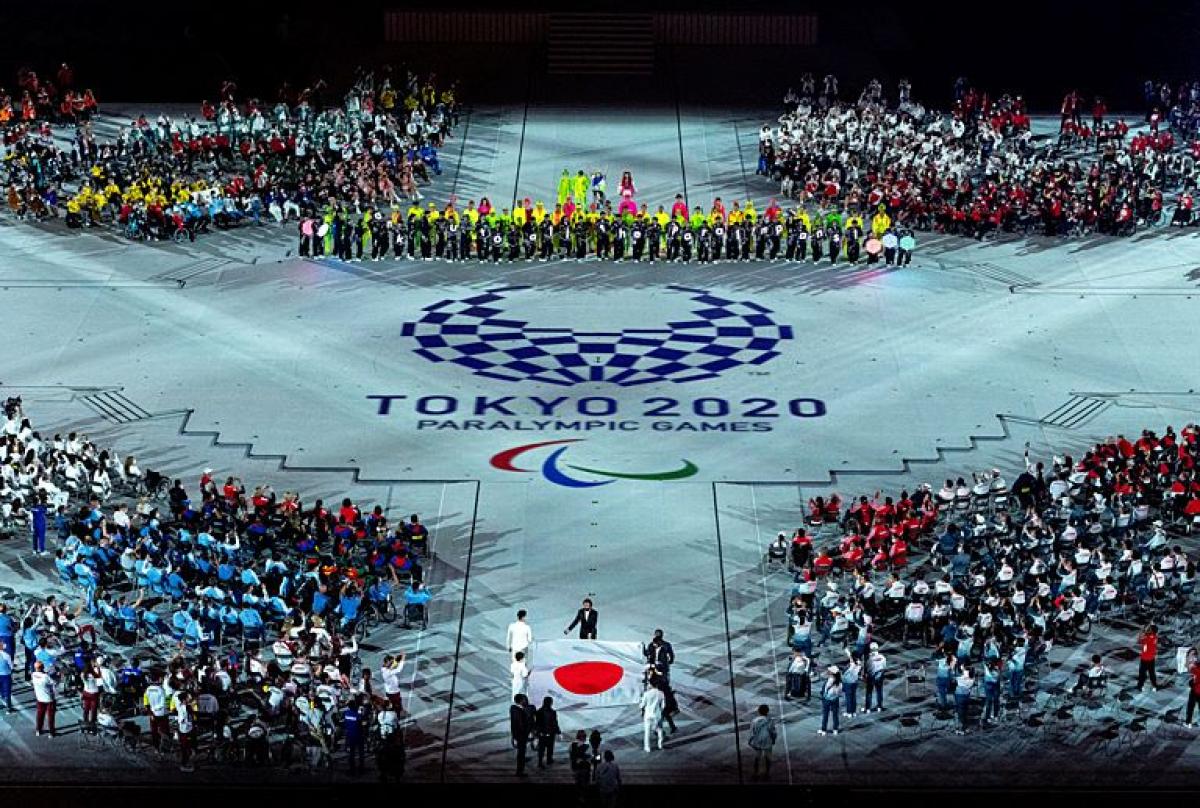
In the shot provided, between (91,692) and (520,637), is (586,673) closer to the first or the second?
(520,637)

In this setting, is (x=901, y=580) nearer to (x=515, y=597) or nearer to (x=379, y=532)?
(x=515, y=597)

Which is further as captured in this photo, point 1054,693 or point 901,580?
point 901,580

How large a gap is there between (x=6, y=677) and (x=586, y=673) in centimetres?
1146

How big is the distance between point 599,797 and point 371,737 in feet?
18.1

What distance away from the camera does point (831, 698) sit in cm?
4316

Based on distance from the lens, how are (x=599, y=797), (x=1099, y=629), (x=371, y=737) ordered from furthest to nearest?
(x=1099, y=629), (x=371, y=737), (x=599, y=797)

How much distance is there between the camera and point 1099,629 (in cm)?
4772

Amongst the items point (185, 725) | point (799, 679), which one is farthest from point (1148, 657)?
point (185, 725)

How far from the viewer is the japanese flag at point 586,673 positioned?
1756 inches

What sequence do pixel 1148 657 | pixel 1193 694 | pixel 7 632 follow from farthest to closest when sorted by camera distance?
1. pixel 7 632
2. pixel 1148 657
3. pixel 1193 694

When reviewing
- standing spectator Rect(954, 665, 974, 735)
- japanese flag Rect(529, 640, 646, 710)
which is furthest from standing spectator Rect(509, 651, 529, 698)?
standing spectator Rect(954, 665, 974, 735)

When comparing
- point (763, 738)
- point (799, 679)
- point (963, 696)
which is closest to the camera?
point (763, 738)

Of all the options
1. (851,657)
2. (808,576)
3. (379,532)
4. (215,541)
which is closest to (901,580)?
(808,576)

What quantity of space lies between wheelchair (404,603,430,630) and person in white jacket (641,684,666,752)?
673cm
